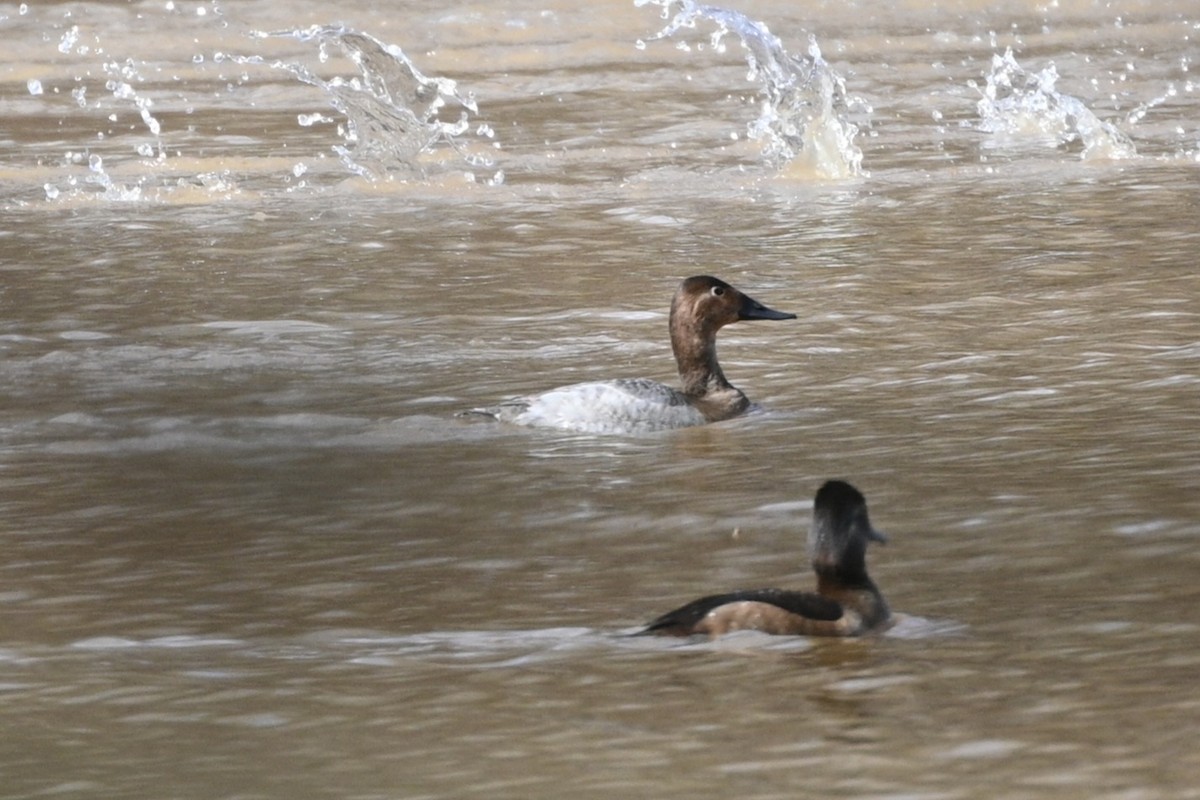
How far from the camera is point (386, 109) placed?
63.1 ft

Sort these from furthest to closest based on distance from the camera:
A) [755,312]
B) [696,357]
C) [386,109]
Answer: [386,109] < [755,312] < [696,357]

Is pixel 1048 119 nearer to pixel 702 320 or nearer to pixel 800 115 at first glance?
pixel 800 115

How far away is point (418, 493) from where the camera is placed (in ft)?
29.7

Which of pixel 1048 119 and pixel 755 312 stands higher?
pixel 1048 119

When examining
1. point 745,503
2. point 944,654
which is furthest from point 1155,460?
point 944,654

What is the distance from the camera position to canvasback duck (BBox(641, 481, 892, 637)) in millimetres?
6613

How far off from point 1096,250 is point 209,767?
9.08m

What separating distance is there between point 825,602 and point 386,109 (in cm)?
1311

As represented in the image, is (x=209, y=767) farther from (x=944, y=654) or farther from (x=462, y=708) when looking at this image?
(x=944, y=654)

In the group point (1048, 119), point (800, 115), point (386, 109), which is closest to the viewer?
point (800, 115)

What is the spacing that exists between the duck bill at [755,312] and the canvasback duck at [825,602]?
14.1 ft

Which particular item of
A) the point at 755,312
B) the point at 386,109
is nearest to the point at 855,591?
the point at 755,312

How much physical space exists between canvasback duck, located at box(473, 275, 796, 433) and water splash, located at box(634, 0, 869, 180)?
742 cm

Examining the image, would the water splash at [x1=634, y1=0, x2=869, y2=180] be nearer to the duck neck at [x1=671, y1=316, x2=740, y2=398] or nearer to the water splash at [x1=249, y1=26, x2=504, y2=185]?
the water splash at [x1=249, y1=26, x2=504, y2=185]
